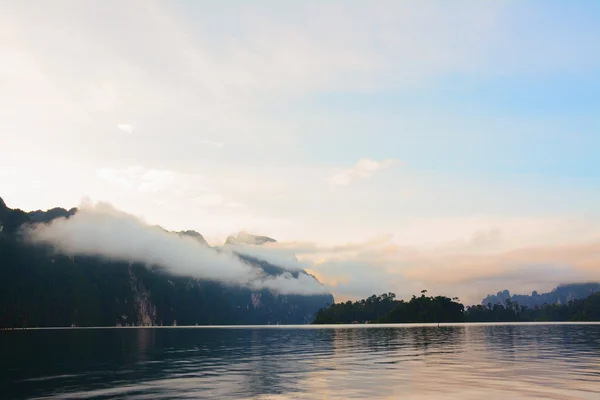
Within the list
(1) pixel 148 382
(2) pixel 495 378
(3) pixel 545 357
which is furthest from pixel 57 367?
(3) pixel 545 357

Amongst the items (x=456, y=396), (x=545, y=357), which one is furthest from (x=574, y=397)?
(x=545, y=357)

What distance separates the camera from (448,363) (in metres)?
66.5

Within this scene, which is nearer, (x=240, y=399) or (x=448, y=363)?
(x=240, y=399)

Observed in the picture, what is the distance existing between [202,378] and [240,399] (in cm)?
1576

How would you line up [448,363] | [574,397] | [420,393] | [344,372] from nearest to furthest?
[574,397] < [420,393] < [344,372] < [448,363]

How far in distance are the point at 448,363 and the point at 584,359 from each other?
18.7 metres

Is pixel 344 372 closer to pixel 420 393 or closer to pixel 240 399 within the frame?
pixel 420 393

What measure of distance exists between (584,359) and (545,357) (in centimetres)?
558

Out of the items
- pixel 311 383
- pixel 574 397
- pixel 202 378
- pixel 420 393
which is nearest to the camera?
pixel 574 397

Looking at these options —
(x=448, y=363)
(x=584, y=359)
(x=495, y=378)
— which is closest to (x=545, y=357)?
(x=584, y=359)

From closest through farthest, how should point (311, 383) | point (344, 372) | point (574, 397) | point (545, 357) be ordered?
point (574, 397)
point (311, 383)
point (344, 372)
point (545, 357)

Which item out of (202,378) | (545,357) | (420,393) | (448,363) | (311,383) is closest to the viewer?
(420,393)

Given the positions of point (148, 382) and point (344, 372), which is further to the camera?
point (344, 372)

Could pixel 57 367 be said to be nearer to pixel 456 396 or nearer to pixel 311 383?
pixel 311 383
